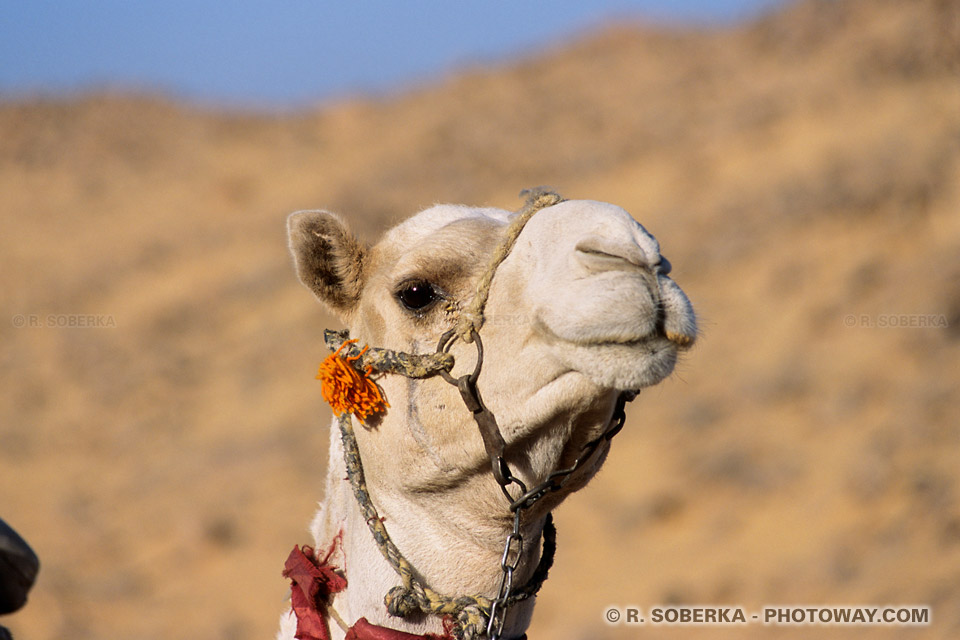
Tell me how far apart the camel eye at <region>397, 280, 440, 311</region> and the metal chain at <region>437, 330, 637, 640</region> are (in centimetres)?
16

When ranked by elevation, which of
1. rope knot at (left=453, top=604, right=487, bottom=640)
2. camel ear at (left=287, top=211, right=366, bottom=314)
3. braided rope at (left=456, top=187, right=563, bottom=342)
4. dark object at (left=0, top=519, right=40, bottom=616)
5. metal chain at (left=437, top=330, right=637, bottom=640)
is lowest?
dark object at (left=0, top=519, right=40, bottom=616)

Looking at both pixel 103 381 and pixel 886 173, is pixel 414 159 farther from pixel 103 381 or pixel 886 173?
pixel 886 173

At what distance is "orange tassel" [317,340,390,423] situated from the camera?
316 cm

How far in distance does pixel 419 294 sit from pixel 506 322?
0.36 meters

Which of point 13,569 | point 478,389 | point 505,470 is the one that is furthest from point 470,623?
point 13,569

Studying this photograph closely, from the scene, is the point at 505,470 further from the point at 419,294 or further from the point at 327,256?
the point at 327,256

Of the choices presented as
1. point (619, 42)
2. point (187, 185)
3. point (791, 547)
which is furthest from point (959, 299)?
point (187, 185)

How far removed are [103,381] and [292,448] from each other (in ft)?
20.0

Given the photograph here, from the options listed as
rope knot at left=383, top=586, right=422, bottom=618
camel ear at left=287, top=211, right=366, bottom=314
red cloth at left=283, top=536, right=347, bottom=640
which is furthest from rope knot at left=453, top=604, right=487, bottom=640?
camel ear at left=287, top=211, right=366, bottom=314

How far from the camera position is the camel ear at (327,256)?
10.9 ft

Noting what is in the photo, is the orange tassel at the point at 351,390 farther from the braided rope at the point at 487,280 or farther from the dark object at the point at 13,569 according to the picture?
the dark object at the point at 13,569

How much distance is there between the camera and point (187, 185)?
1074 inches

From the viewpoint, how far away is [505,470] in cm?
285

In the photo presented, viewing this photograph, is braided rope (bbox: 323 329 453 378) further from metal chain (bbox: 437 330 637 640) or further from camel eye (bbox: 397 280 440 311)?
camel eye (bbox: 397 280 440 311)
